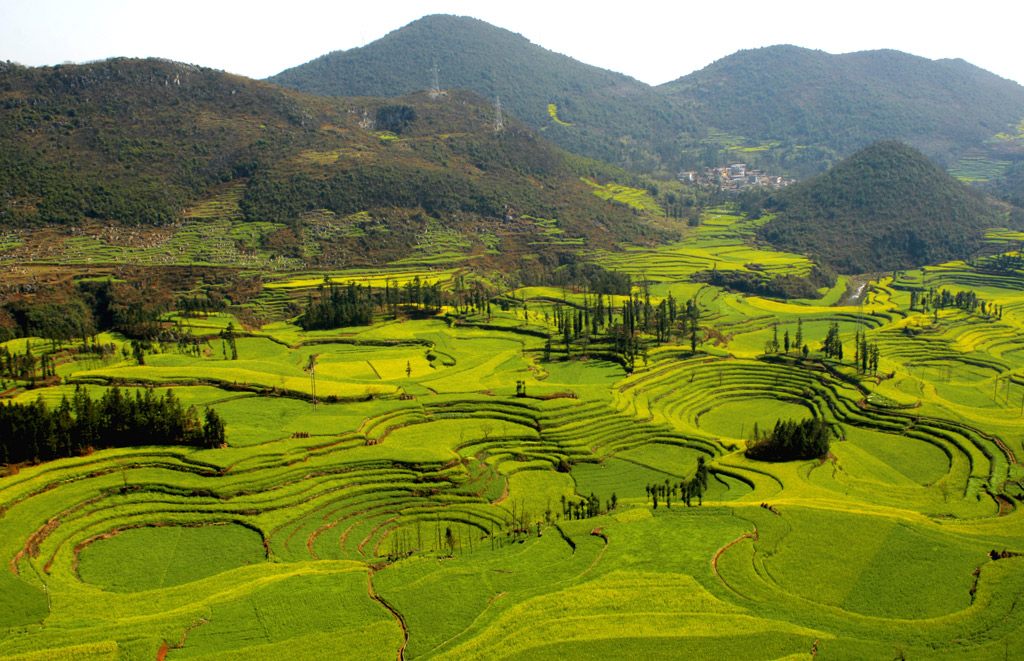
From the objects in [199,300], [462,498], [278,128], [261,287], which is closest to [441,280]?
[261,287]

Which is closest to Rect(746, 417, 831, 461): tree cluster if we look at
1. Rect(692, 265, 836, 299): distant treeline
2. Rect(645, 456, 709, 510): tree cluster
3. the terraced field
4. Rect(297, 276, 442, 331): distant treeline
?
the terraced field

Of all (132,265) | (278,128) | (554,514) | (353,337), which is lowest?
(554,514)

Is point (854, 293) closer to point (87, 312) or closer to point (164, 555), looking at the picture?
point (87, 312)

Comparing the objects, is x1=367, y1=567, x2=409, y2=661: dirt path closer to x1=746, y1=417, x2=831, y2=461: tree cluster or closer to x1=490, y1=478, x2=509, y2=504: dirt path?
x1=490, y1=478, x2=509, y2=504: dirt path

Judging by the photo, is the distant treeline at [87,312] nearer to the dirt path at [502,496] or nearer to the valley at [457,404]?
the valley at [457,404]

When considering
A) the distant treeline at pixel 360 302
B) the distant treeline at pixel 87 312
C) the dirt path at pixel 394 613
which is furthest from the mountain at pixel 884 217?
the dirt path at pixel 394 613

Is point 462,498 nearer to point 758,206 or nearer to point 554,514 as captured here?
point 554,514

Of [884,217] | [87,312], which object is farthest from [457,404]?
[884,217]
